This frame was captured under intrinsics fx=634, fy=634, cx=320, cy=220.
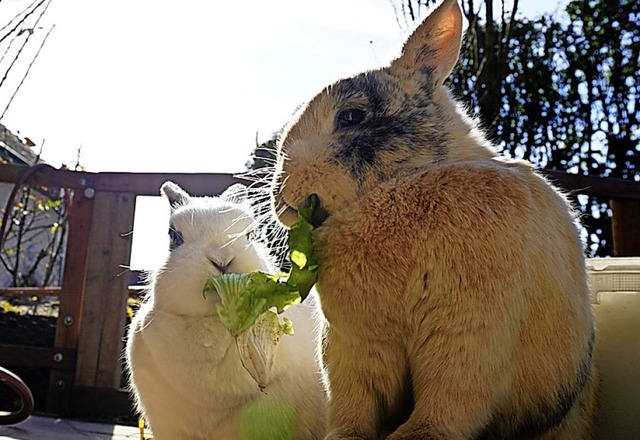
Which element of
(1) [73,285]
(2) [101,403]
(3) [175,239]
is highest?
(3) [175,239]

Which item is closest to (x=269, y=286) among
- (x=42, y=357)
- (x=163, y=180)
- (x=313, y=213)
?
(x=313, y=213)

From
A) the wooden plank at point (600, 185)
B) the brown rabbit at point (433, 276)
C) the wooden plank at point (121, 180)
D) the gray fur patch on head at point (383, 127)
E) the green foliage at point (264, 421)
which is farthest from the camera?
the wooden plank at point (121, 180)

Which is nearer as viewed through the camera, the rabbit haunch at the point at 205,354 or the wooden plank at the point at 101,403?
the rabbit haunch at the point at 205,354

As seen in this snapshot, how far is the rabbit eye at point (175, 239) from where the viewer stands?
1.29m

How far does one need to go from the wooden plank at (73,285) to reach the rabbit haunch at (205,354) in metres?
1.52

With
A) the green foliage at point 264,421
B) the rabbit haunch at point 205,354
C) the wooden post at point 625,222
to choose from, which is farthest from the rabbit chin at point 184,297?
the wooden post at point 625,222

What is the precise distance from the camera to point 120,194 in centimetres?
272

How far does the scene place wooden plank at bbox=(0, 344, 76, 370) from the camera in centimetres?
265

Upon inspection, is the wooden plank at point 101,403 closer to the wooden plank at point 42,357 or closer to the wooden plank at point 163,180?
the wooden plank at point 42,357

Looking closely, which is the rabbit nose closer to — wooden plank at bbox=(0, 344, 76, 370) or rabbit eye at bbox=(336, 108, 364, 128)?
rabbit eye at bbox=(336, 108, 364, 128)

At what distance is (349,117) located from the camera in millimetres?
1013

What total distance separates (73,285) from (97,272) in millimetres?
142

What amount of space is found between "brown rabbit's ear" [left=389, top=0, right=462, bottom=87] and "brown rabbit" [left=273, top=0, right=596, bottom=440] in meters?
0.02

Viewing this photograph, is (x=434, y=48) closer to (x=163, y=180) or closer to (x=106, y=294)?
(x=163, y=180)
